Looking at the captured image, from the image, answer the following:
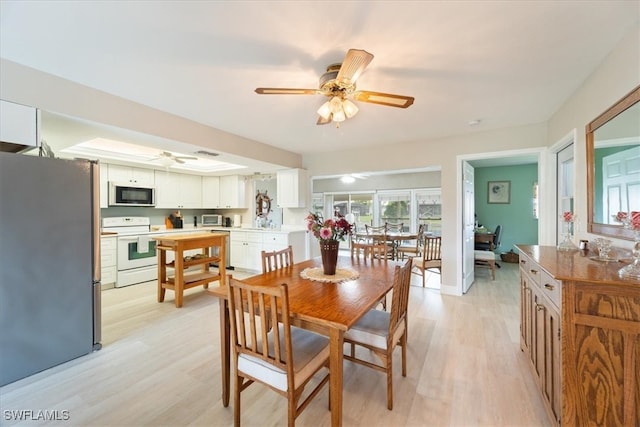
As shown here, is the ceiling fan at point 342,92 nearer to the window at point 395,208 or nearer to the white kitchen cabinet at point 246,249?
the white kitchen cabinet at point 246,249

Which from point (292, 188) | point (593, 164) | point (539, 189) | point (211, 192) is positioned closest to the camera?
point (593, 164)

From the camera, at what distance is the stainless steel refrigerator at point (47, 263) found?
1.92m

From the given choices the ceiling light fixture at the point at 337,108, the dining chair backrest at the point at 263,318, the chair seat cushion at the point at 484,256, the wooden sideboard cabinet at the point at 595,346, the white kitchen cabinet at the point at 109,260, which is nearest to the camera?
the wooden sideboard cabinet at the point at 595,346

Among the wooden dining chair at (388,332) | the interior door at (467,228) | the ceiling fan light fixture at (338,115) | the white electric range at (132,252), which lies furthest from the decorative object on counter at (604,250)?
the white electric range at (132,252)

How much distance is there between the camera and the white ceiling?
1466 millimetres

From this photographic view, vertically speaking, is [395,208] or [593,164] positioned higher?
[593,164]

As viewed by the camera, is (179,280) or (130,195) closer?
(179,280)

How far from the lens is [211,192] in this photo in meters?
6.13

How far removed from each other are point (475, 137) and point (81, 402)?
4.90 meters

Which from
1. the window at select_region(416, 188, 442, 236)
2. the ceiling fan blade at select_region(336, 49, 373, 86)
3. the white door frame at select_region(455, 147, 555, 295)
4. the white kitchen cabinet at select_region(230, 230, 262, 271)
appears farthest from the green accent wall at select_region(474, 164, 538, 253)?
the ceiling fan blade at select_region(336, 49, 373, 86)

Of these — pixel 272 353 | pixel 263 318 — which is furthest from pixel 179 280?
pixel 263 318

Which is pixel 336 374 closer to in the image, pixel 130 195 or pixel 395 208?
pixel 130 195

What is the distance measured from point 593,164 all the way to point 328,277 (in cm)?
226

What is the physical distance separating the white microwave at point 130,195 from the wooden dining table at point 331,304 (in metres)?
3.94
